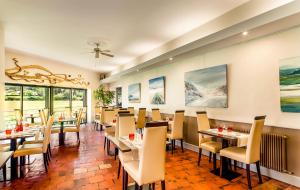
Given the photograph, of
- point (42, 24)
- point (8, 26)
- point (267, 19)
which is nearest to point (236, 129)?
point (267, 19)

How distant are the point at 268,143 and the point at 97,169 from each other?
337 cm

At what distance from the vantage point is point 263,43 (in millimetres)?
3359

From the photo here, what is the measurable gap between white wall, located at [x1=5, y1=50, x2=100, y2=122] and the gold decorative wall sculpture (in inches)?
5.7

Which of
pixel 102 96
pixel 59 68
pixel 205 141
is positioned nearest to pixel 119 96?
pixel 102 96

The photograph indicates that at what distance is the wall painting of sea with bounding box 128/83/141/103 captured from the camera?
323 inches

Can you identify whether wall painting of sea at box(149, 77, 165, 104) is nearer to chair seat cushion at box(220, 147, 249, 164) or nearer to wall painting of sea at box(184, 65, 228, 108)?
wall painting of sea at box(184, 65, 228, 108)

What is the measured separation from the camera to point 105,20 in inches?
148

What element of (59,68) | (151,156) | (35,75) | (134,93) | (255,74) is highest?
(59,68)

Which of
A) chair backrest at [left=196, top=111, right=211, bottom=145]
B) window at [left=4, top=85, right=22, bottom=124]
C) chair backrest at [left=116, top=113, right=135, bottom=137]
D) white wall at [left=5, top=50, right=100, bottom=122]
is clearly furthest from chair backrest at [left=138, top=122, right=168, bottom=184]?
white wall at [left=5, top=50, right=100, bottom=122]

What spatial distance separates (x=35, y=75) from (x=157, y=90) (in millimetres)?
5587

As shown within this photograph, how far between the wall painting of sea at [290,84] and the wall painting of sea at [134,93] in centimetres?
584

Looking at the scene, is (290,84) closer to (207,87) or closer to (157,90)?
(207,87)

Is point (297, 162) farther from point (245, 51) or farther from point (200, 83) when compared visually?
point (200, 83)

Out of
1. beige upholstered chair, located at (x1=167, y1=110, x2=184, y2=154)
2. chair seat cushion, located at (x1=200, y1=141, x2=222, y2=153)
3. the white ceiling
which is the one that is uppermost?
the white ceiling
